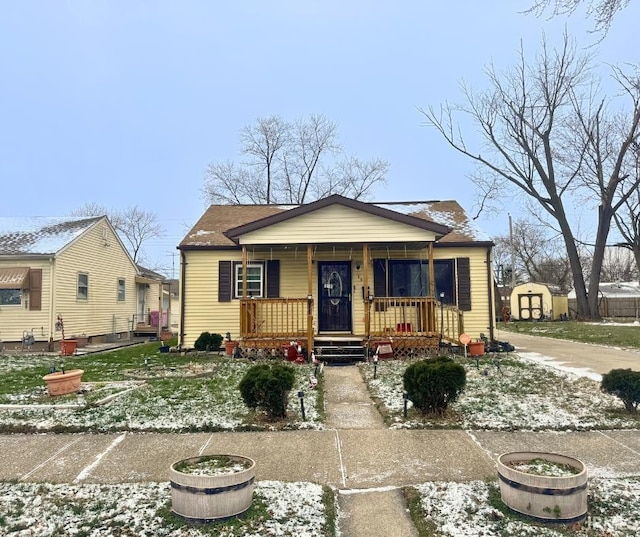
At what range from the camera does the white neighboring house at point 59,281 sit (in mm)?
14953

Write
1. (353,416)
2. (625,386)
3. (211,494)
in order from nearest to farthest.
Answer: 1. (211,494)
2. (625,386)
3. (353,416)

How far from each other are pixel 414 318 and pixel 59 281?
11223 mm

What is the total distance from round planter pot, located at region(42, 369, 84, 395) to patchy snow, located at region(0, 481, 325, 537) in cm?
362

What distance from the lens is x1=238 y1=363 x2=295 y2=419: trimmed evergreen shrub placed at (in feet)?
18.4

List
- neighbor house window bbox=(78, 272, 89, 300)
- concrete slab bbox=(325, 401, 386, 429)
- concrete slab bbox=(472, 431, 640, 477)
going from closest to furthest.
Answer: concrete slab bbox=(472, 431, 640, 477)
concrete slab bbox=(325, 401, 386, 429)
neighbor house window bbox=(78, 272, 89, 300)

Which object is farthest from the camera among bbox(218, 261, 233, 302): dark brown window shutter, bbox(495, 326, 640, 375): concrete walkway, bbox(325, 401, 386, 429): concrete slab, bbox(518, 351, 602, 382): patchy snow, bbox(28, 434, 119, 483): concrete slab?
bbox(218, 261, 233, 302): dark brown window shutter

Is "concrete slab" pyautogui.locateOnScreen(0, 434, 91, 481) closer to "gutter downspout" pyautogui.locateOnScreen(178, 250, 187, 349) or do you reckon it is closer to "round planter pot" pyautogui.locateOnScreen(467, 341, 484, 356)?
"gutter downspout" pyautogui.locateOnScreen(178, 250, 187, 349)

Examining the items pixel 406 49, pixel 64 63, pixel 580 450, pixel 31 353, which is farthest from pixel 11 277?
pixel 580 450

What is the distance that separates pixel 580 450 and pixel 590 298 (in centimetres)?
2827

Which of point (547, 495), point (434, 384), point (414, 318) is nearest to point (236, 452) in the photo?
point (434, 384)

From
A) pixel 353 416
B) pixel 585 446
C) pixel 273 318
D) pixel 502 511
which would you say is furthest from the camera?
pixel 273 318

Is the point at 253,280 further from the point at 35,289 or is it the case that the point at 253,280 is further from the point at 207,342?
the point at 35,289

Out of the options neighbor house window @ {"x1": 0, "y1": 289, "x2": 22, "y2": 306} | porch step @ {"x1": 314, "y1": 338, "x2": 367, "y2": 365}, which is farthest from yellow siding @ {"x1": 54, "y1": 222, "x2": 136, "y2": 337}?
porch step @ {"x1": 314, "y1": 338, "x2": 367, "y2": 365}

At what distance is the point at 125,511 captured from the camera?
11.2 feet
